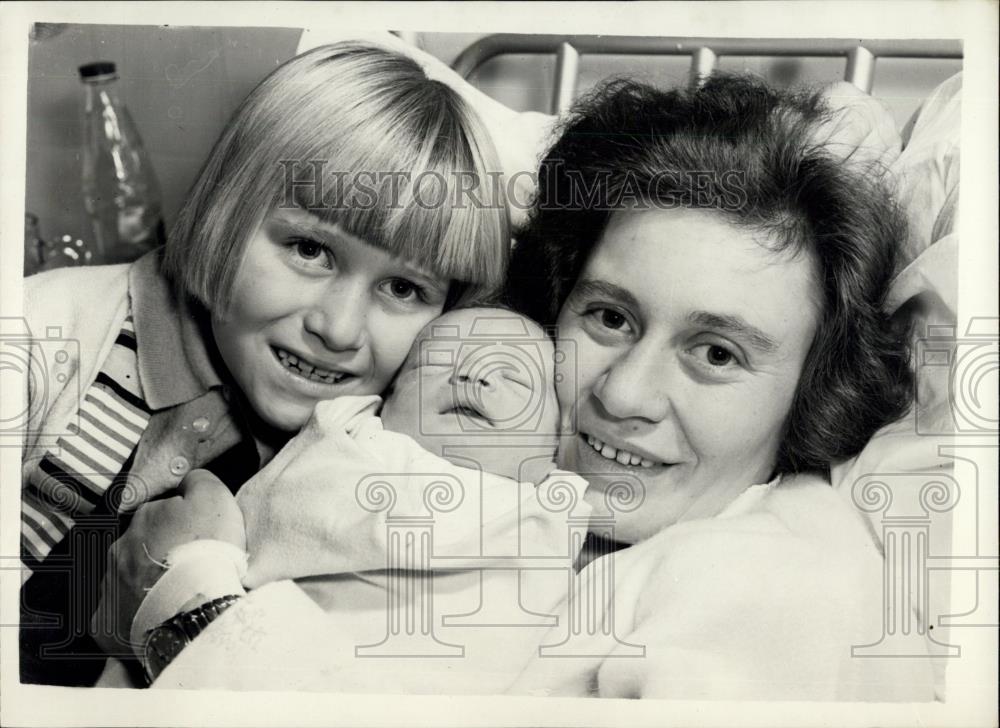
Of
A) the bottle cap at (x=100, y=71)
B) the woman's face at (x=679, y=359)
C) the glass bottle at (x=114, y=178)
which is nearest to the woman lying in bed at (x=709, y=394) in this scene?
the woman's face at (x=679, y=359)

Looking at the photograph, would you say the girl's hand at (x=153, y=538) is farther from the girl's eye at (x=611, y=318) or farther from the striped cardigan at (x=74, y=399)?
the girl's eye at (x=611, y=318)

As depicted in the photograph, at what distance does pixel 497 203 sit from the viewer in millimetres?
905

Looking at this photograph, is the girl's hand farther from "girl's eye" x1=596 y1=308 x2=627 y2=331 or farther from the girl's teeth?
"girl's eye" x1=596 y1=308 x2=627 y2=331

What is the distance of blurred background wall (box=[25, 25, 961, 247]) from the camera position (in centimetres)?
92

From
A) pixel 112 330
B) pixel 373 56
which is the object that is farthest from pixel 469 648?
pixel 373 56

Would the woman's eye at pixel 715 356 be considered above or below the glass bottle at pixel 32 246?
below

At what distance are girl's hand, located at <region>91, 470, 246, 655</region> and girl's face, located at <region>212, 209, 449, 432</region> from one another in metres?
0.12

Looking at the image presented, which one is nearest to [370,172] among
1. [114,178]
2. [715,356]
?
[114,178]

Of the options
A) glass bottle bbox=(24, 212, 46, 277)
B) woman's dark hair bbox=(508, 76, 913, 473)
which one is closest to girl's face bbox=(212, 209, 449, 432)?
woman's dark hair bbox=(508, 76, 913, 473)

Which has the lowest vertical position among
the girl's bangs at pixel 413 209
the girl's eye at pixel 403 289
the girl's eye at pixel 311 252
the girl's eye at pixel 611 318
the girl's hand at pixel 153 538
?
the girl's hand at pixel 153 538

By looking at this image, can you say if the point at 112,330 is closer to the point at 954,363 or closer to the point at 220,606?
the point at 220,606

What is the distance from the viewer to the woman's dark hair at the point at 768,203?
2.85ft

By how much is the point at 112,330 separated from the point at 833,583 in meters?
0.77

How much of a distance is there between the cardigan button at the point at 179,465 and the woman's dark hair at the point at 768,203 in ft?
1.23
